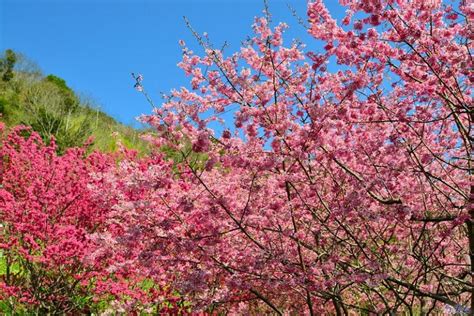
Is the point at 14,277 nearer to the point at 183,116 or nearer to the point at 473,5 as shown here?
the point at 183,116

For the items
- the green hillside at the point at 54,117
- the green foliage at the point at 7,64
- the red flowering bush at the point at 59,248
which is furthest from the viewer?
the green foliage at the point at 7,64

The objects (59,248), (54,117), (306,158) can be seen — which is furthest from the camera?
(54,117)

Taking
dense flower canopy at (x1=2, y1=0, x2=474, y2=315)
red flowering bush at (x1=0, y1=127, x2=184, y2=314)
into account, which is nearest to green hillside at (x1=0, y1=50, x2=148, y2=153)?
red flowering bush at (x1=0, y1=127, x2=184, y2=314)

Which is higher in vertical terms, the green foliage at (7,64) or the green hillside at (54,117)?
the green foliage at (7,64)

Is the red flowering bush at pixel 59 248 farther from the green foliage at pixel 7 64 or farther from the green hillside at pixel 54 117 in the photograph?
the green foliage at pixel 7 64

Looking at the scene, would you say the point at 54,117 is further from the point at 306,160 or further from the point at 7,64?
the point at 306,160

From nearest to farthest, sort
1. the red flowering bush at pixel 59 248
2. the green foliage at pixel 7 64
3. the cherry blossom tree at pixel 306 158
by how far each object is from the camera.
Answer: the cherry blossom tree at pixel 306 158 → the red flowering bush at pixel 59 248 → the green foliage at pixel 7 64

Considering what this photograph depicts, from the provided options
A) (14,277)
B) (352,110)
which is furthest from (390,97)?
(14,277)

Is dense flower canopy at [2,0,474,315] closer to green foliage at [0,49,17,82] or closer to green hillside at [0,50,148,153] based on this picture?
green hillside at [0,50,148,153]

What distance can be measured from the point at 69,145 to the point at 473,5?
1983 centimetres

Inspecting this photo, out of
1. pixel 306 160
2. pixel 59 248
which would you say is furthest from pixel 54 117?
pixel 306 160

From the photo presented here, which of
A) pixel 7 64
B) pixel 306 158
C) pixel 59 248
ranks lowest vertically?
pixel 59 248

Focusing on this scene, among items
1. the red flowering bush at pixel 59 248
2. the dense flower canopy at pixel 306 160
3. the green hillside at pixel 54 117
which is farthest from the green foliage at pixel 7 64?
the dense flower canopy at pixel 306 160

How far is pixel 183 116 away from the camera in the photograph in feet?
14.8
